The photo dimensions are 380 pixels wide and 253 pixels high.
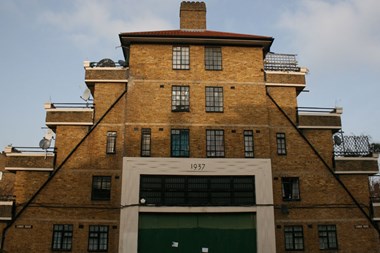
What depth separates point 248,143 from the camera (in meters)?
25.3

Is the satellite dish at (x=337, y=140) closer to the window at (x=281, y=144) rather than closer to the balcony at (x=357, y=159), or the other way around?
the balcony at (x=357, y=159)

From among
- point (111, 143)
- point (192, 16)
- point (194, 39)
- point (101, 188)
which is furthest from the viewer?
point (192, 16)

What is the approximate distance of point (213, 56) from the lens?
1054 inches

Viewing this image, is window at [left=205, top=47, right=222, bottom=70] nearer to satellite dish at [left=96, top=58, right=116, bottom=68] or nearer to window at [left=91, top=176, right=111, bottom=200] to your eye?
satellite dish at [left=96, top=58, right=116, bottom=68]

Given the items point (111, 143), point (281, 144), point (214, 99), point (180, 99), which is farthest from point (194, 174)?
point (281, 144)

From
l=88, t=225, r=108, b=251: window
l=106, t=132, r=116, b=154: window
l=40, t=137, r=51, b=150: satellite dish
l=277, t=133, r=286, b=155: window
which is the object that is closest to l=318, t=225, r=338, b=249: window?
l=277, t=133, r=286, b=155: window

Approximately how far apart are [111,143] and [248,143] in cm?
879

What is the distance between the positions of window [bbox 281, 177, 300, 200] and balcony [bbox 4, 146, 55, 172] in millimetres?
14638

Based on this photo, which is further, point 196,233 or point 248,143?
point 248,143

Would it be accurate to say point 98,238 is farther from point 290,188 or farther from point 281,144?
point 281,144

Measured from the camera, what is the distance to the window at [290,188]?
81.9 ft

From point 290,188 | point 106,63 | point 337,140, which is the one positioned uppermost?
point 106,63

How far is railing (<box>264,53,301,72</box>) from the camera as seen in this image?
2852cm

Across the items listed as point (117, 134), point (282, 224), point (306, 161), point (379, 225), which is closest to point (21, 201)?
point (117, 134)
